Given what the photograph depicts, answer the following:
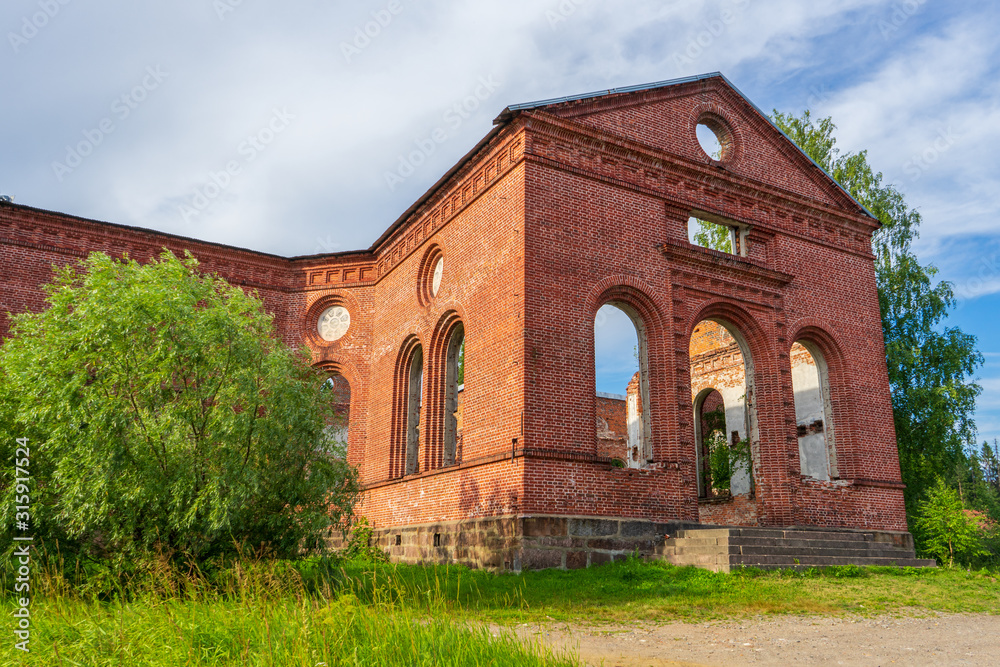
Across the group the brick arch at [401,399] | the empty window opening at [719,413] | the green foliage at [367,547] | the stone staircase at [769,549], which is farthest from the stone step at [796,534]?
the brick arch at [401,399]

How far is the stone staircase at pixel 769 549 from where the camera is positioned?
1053cm

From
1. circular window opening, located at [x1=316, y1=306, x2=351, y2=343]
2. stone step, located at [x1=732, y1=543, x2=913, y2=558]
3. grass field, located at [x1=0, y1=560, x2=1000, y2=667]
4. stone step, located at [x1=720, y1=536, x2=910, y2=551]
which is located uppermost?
circular window opening, located at [x1=316, y1=306, x2=351, y2=343]

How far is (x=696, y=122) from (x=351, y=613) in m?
13.3

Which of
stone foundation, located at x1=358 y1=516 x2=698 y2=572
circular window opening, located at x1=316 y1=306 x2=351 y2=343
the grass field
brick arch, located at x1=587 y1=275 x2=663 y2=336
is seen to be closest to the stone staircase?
stone foundation, located at x1=358 y1=516 x2=698 y2=572

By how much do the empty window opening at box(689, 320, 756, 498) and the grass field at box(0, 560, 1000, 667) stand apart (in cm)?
739

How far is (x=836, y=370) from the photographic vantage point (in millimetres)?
15680

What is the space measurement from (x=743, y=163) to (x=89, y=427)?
1362 centimetres

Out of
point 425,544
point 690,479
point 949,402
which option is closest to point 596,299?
point 690,479

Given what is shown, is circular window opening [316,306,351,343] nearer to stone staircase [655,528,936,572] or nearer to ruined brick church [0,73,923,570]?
ruined brick church [0,73,923,570]

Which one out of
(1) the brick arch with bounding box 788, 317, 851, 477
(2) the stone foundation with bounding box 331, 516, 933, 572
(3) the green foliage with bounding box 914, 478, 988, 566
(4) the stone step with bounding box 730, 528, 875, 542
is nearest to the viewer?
(2) the stone foundation with bounding box 331, 516, 933, 572

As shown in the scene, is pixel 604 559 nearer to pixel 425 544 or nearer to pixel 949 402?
pixel 425 544

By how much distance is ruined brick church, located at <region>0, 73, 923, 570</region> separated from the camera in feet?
38.5

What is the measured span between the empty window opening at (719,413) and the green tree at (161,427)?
11.0 m

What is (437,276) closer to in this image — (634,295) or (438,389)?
(438,389)
